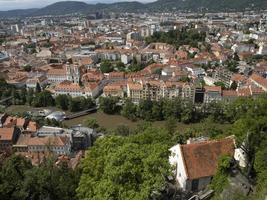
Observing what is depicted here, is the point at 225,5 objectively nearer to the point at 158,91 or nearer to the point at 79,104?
the point at 158,91

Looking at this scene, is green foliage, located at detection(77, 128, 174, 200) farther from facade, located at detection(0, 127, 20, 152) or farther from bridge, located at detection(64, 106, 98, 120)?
bridge, located at detection(64, 106, 98, 120)

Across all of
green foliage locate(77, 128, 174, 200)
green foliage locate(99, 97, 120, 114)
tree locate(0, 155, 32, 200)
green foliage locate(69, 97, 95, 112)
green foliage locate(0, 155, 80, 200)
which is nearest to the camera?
green foliage locate(77, 128, 174, 200)

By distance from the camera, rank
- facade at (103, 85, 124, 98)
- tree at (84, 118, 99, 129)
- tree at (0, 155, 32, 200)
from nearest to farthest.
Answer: tree at (0, 155, 32, 200) < tree at (84, 118, 99, 129) < facade at (103, 85, 124, 98)

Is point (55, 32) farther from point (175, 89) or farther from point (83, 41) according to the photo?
point (175, 89)

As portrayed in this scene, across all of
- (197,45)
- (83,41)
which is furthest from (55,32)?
(197,45)

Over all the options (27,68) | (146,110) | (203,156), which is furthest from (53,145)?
(27,68)

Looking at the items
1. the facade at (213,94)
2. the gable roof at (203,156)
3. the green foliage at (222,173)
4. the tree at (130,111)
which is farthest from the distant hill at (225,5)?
the green foliage at (222,173)

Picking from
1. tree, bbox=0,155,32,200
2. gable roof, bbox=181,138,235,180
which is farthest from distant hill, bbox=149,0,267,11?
tree, bbox=0,155,32,200
